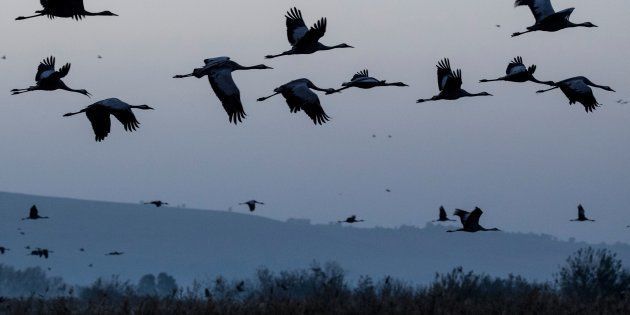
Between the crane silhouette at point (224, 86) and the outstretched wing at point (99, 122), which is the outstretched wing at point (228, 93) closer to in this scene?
the crane silhouette at point (224, 86)

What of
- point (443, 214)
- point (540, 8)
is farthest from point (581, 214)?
point (540, 8)

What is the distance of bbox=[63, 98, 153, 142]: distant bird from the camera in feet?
49.2

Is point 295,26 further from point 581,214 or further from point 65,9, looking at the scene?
point 581,214

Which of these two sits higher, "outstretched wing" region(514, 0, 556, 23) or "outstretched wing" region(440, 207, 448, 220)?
"outstretched wing" region(514, 0, 556, 23)

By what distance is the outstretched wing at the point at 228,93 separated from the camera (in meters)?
13.9

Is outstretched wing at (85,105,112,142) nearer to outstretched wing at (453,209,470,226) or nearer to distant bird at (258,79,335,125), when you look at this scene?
distant bird at (258,79,335,125)

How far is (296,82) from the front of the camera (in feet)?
51.8

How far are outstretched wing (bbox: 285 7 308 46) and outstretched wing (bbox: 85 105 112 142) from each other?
309cm

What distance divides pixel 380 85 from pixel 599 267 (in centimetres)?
1799

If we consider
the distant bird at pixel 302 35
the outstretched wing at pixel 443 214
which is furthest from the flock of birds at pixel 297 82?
the outstretched wing at pixel 443 214

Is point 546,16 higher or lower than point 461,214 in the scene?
higher

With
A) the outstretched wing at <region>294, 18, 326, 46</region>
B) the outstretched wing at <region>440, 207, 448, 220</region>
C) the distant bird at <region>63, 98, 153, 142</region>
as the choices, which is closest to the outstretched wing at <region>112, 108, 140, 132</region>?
the distant bird at <region>63, 98, 153, 142</region>

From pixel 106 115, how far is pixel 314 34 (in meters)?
3.21

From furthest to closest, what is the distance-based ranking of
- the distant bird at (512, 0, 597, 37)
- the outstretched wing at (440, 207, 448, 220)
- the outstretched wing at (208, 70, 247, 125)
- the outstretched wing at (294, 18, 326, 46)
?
the outstretched wing at (440, 207, 448, 220) < the distant bird at (512, 0, 597, 37) < the outstretched wing at (294, 18, 326, 46) < the outstretched wing at (208, 70, 247, 125)
